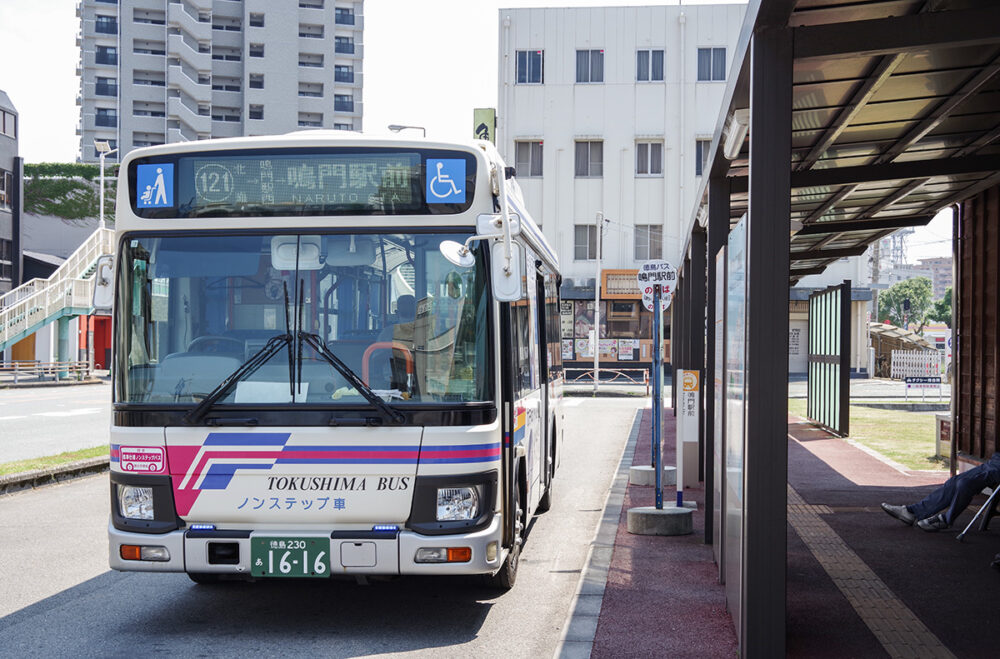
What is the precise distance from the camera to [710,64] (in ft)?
161

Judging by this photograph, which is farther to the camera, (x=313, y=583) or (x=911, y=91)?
(x=313, y=583)

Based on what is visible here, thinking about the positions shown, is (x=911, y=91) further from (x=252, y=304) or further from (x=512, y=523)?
(x=252, y=304)

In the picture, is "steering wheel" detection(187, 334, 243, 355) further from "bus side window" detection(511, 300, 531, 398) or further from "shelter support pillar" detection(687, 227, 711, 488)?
"shelter support pillar" detection(687, 227, 711, 488)

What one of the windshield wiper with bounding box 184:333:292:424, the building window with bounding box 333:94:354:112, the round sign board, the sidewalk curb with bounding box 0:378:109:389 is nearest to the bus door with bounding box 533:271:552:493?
the round sign board

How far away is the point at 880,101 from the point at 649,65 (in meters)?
44.0

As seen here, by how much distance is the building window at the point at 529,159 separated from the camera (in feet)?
162

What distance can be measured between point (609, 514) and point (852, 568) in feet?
10.4

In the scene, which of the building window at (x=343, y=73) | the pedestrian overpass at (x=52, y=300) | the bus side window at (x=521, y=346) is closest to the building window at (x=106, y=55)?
the building window at (x=343, y=73)

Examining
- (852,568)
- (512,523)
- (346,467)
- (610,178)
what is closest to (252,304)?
(346,467)

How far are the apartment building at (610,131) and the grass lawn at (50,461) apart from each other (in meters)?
35.0

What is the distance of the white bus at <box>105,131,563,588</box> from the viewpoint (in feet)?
19.4

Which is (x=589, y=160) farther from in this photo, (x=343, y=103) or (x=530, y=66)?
(x=343, y=103)

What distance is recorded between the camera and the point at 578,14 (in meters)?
48.8

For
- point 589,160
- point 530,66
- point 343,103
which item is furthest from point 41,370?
point 343,103
